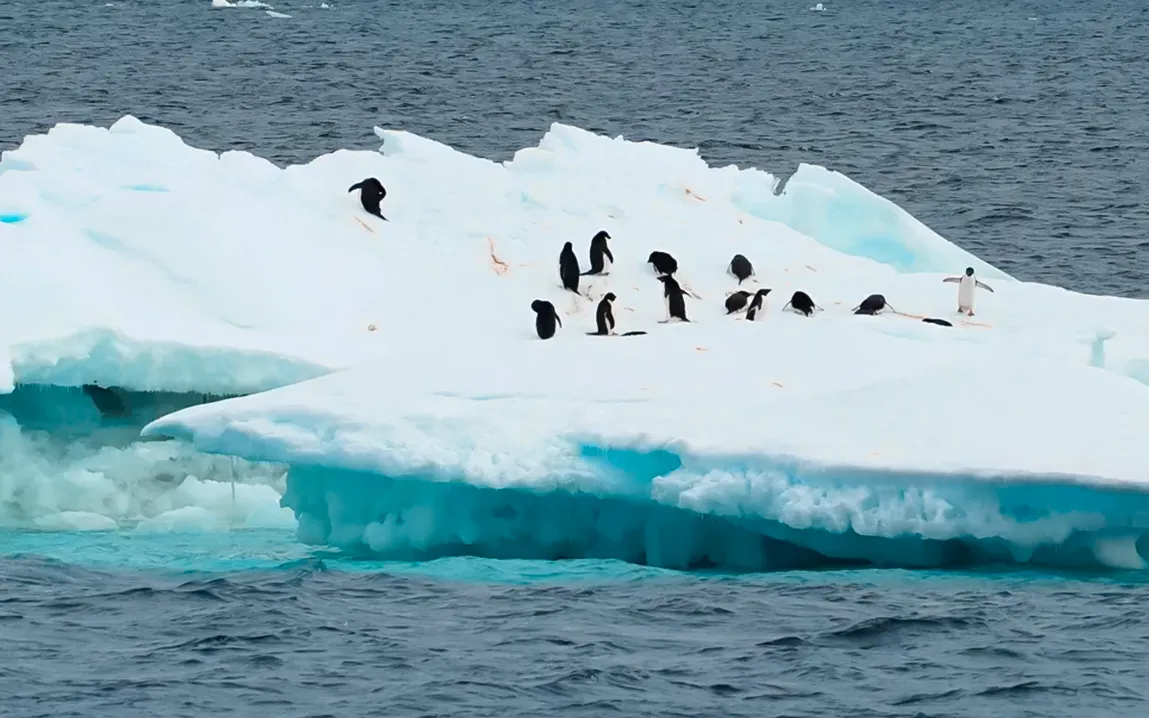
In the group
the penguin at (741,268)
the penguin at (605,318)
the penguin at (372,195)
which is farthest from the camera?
the penguin at (372,195)

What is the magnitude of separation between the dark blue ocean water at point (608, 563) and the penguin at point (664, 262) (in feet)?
18.3

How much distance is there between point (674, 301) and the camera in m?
17.7

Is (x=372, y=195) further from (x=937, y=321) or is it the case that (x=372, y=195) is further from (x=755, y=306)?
(x=937, y=321)

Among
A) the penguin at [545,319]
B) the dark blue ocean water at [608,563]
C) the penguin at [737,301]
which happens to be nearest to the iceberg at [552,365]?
the penguin at [737,301]

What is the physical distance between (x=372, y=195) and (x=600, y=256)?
2.54 meters

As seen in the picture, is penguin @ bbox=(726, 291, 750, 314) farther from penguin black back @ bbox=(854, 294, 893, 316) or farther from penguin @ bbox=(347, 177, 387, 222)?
penguin @ bbox=(347, 177, 387, 222)

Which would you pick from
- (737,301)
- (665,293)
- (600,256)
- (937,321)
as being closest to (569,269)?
(600,256)

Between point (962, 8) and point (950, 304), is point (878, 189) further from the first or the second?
point (962, 8)

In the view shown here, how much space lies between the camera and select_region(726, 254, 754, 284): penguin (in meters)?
19.0

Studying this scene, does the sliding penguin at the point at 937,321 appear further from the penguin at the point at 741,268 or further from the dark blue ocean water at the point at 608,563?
the dark blue ocean water at the point at 608,563

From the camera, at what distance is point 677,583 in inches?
515

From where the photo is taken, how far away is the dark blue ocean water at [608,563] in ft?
36.6

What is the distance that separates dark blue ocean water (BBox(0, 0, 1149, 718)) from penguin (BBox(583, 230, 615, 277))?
5168mm

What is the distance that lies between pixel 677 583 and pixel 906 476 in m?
1.79
